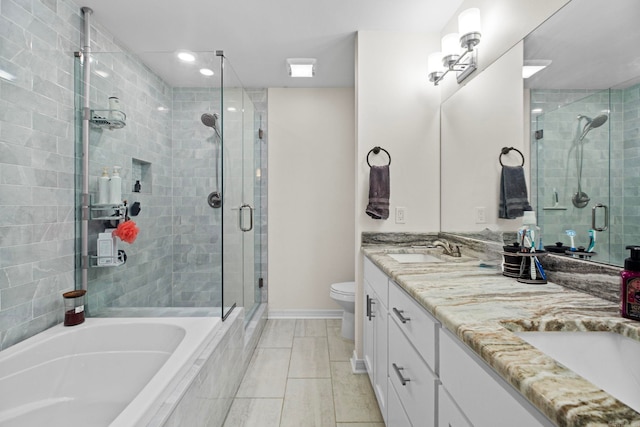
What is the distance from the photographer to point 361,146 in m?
2.22

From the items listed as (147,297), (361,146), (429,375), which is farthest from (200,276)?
(429,375)

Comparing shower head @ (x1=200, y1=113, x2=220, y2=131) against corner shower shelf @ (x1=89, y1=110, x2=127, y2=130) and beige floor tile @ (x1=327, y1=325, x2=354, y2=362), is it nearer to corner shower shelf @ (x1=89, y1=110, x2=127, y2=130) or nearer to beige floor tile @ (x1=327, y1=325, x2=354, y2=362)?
corner shower shelf @ (x1=89, y1=110, x2=127, y2=130)

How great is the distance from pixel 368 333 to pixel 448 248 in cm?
76

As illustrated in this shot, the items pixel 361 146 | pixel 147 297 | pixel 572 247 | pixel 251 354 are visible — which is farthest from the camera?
pixel 251 354

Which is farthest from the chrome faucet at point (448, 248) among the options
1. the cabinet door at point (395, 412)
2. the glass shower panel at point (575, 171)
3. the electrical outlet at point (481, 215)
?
the cabinet door at point (395, 412)

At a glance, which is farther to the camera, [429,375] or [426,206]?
[426,206]

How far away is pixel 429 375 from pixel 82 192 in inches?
80.7

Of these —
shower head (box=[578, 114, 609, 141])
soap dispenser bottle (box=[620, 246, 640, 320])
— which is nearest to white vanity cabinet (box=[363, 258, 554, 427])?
soap dispenser bottle (box=[620, 246, 640, 320])

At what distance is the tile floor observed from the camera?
1.70m

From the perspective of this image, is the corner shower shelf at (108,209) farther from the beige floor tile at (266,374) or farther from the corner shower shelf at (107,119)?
the beige floor tile at (266,374)

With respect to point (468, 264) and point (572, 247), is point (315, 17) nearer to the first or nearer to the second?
point (468, 264)

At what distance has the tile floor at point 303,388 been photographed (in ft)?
5.56

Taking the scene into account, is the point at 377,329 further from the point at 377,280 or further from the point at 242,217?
the point at 242,217

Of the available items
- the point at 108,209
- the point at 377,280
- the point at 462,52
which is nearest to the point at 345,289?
the point at 377,280
